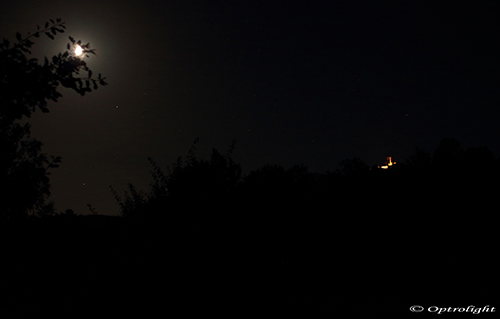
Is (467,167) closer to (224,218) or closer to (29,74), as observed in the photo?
(224,218)

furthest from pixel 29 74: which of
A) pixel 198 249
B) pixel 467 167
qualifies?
pixel 467 167

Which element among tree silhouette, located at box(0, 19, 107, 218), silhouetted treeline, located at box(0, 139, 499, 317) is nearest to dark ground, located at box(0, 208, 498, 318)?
silhouetted treeline, located at box(0, 139, 499, 317)

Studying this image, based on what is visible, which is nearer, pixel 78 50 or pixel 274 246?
pixel 78 50

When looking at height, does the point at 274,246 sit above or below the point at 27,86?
below

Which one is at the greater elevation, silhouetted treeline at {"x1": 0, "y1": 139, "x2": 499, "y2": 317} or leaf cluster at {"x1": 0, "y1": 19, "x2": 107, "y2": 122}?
leaf cluster at {"x1": 0, "y1": 19, "x2": 107, "y2": 122}

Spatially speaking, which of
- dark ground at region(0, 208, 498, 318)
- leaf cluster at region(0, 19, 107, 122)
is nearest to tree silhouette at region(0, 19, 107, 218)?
leaf cluster at region(0, 19, 107, 122)

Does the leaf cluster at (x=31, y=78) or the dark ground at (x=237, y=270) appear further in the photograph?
the dark ground at (x=237, y=270)

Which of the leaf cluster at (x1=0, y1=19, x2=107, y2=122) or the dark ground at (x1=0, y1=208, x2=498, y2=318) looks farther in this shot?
the dark ground at (x1=0, y1=208, x2=498, y2=318)

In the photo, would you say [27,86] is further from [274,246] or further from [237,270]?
[274,246]

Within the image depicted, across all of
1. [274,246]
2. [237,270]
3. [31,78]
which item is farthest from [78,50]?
[274,246]

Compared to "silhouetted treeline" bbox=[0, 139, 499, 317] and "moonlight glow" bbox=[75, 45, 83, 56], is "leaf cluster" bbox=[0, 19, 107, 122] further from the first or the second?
"silhouetted treeline" bbox=[0, 139, 499, 317]

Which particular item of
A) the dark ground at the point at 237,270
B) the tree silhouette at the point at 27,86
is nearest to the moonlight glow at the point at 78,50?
the tree silhouette at the point at 27,86

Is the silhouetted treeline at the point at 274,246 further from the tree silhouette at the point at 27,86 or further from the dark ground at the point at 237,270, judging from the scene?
the tree silhouette at the point at 27,86

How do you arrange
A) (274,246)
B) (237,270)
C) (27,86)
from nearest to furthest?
(27,86)
(237,270)
(274,246)
